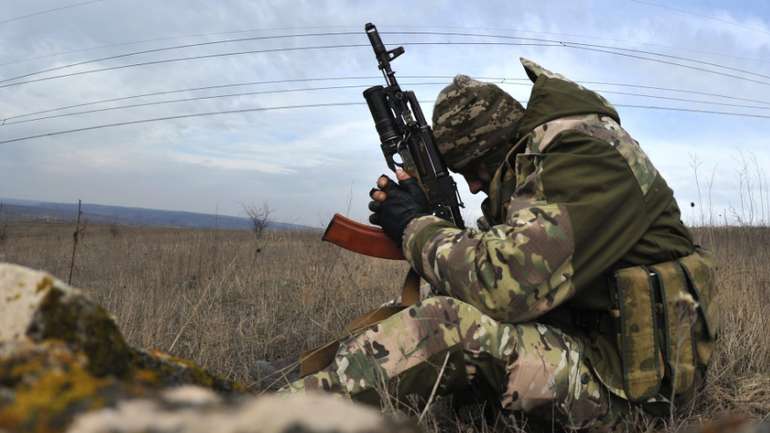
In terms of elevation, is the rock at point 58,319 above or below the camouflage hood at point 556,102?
below

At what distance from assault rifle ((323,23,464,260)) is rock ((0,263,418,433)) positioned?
193cm

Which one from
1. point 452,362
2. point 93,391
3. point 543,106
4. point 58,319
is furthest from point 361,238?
point 93,391

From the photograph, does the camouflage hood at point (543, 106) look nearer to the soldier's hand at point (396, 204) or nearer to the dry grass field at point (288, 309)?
the soldier's hand at point (396, 204)

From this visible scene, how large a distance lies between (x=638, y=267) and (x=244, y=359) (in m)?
2.29

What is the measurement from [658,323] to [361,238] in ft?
4.38

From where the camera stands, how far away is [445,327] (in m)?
2.11

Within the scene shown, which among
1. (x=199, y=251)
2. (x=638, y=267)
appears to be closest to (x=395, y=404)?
(x=638, y=267)

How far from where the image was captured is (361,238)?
2861 mm

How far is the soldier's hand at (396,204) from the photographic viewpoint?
8.62 ft

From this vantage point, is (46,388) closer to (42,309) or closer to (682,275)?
(42,309)

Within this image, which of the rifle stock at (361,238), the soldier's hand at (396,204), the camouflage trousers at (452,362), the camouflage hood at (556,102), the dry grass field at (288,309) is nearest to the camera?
the camouflage trousers at (452,362)

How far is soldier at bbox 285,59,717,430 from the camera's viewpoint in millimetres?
2105

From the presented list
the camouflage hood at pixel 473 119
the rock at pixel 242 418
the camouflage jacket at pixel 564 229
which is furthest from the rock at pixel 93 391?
the camouflage hood at pixel 473 119

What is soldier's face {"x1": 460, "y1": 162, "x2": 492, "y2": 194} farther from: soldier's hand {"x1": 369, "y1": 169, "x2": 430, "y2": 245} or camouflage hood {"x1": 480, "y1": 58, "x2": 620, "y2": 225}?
soldier's hand {"x1": 369, "y1": 169, "x2": 430, "y2": 245}
